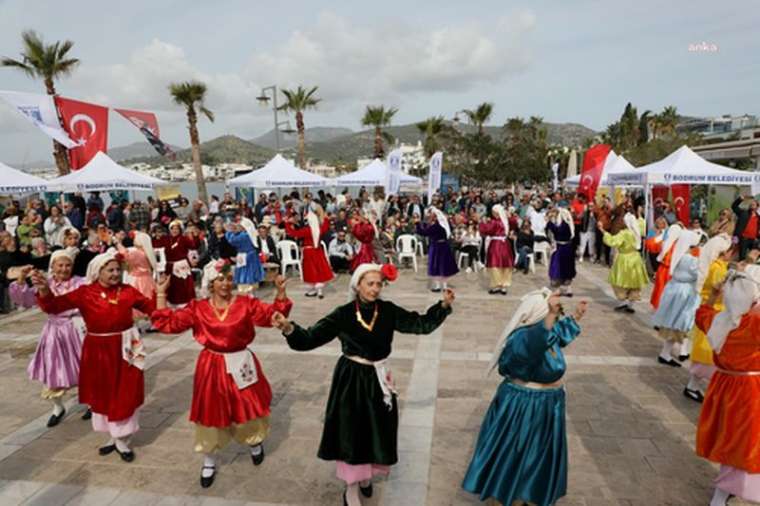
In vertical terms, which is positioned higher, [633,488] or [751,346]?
[751,346]

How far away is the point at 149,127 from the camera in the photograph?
16.7m

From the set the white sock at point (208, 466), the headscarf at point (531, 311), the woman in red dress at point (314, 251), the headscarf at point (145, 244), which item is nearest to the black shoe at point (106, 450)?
the white sock at point (208, 466)

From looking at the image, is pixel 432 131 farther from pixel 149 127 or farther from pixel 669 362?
pixel 669 362

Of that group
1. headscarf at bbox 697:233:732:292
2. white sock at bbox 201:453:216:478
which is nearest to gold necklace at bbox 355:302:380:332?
white sock at bbox 201:453:216:478

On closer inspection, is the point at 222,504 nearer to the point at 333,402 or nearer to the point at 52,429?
the point at 333,402

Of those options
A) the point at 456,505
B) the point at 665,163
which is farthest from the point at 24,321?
the point at 665,163

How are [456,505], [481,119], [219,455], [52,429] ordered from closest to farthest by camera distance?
[456,505]
[219,455]
[52,429]
[481,119]

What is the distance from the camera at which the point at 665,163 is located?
1293cm

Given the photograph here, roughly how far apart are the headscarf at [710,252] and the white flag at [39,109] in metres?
15.1

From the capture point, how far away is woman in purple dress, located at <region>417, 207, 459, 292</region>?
10.1m

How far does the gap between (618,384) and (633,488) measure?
2.23 metres

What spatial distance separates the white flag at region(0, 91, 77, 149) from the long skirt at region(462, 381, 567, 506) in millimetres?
14421

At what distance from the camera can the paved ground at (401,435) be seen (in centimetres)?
394

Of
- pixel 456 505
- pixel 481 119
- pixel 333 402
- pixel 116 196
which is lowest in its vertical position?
pixel 456 505
